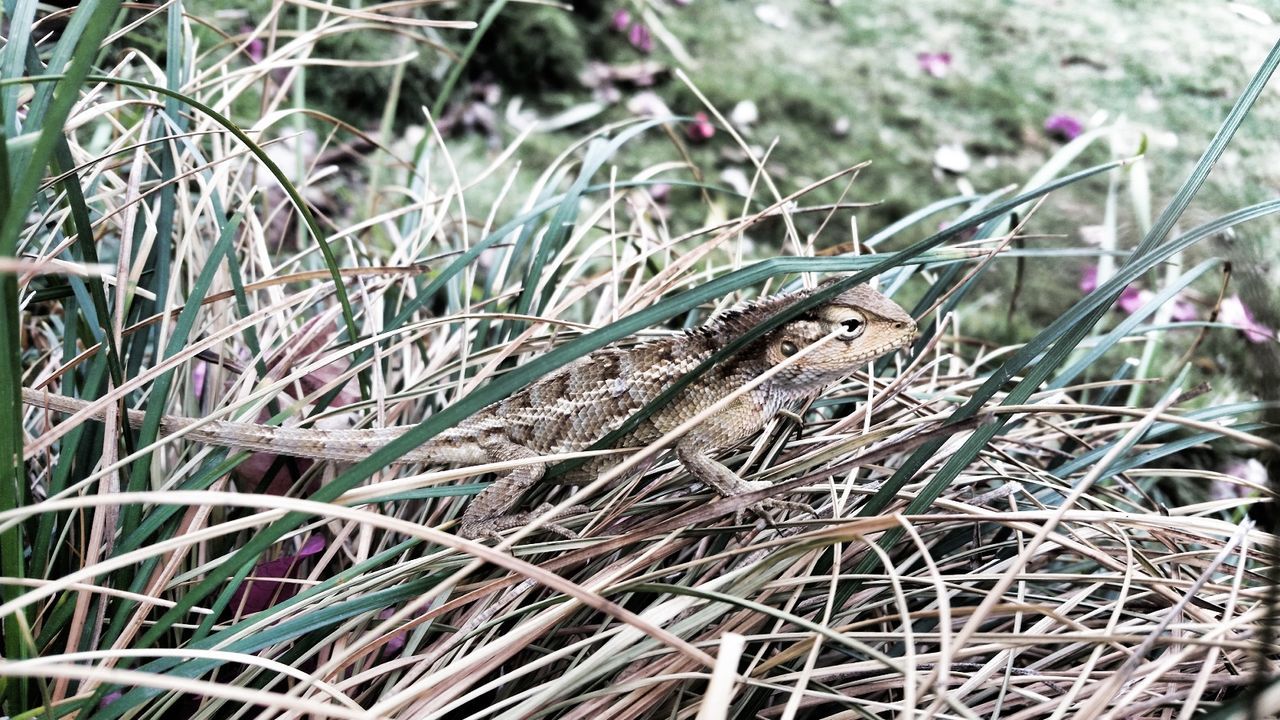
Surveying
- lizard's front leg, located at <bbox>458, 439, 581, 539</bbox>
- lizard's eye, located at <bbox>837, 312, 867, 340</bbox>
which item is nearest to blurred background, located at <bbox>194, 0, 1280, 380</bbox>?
lizard's eye, located at <bbox>837, 312, 867, 340</bbox>

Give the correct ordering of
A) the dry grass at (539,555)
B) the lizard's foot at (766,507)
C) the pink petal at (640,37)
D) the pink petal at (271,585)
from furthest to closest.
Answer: the pink petal at (640,37)
the pink petal at (271,585)
the lizard's foot at (766,507)
the dry grass at (539,555)

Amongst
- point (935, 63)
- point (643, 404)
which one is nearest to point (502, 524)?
point (643, 404)

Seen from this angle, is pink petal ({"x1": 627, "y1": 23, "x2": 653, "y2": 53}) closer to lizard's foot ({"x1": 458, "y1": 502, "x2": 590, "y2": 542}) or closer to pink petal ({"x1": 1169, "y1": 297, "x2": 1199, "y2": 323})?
pink petal ({"x1": 1169, "y1": 297, "x2": 1199, "y2": 323})

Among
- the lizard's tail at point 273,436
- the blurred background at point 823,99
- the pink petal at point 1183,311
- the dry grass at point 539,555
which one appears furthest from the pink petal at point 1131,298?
the lizard's tail at point 273,436

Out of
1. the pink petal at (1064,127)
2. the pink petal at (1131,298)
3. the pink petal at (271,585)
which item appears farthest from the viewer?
the pink petal at (1064,127)

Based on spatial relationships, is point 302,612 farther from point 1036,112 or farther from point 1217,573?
point 1036,112

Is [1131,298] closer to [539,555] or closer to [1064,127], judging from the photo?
[1064,127]

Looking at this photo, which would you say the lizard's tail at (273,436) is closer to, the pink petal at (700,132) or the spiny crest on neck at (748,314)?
the spiny crest on neck at (748,314)
